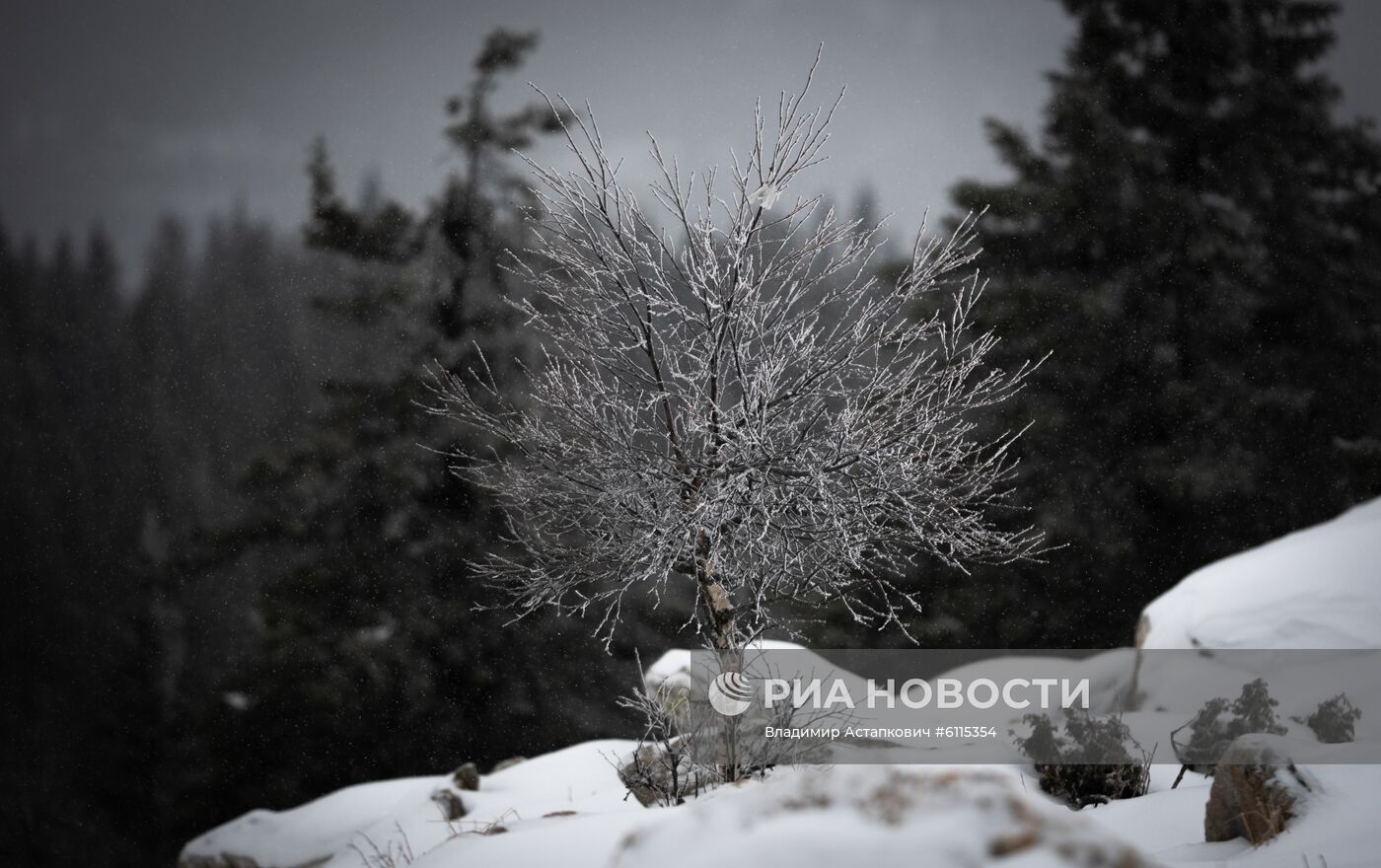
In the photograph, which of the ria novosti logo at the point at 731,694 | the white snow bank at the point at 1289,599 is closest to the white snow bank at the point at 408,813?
the ria novosti logo at the point at 731,694

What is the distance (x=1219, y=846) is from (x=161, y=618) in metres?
18.5

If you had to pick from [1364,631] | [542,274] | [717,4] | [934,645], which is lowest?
[934,645]

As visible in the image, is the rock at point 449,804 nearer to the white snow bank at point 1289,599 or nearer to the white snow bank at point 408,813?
the white snow bank at point 408,813

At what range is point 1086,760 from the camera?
520 cm

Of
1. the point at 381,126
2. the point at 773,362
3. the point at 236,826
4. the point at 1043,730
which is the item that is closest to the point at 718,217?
the point at 773,362

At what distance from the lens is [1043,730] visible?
5.43 meters

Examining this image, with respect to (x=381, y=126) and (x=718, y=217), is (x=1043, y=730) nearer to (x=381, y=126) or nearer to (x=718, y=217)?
(x=718, y=217)

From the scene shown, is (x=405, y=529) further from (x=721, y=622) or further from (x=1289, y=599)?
(x=1289, y=599)

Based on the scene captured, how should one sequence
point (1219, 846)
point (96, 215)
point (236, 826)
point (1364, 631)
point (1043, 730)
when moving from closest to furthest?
point (1219, 846) → point (1043, 730) → point (1364, 631) → point (236, 826) → point (96, 215)

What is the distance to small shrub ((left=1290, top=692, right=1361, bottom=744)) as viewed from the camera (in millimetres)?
4898

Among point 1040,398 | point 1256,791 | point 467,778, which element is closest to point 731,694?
point 1256,791

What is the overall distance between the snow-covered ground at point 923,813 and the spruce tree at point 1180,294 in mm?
3600

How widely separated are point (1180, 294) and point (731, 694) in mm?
10020

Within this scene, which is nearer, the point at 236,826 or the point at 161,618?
the point at 236,826
